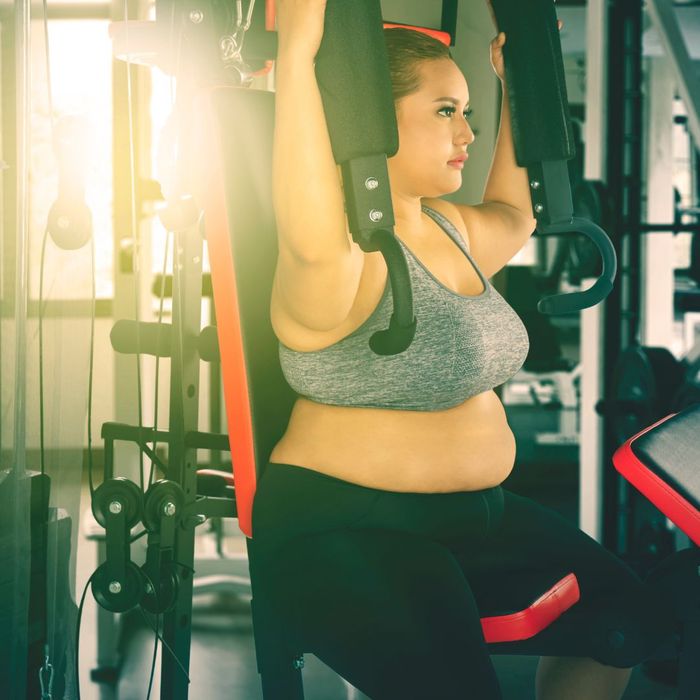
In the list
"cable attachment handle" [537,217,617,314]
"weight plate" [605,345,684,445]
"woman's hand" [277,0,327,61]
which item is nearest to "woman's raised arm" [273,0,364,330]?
"woman's hand" [277,0,327,61]

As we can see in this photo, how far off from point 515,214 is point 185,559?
70 cm

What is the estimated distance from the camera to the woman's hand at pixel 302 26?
0.83 meters

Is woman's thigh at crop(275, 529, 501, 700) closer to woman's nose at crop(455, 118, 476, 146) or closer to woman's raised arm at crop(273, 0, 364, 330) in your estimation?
woman's raised arm at crop(273, 0, 364, 330)

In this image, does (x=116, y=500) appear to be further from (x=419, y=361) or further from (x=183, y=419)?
(x=419, y=361)

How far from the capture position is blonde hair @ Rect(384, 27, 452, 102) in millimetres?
1031

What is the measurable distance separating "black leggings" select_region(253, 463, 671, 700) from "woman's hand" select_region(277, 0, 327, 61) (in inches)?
18.4

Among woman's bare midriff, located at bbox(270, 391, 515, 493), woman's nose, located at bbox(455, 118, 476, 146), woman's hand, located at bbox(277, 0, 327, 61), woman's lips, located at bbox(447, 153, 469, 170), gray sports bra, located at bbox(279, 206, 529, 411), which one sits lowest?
Answer: woman's bare midriff, located at bbox(270, 391, 515, 493)

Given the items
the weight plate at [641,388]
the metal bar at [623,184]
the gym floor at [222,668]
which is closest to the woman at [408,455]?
the gym floor at [222,668]

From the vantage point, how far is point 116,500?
1188mm

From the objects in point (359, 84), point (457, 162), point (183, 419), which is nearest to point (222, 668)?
point (183, 419)

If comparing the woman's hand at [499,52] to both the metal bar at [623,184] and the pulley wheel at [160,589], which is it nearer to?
the pulley wheel at [160,589]

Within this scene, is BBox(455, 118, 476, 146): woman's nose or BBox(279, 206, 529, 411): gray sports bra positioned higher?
BBox(455, 118, 476, 146): woman's nose

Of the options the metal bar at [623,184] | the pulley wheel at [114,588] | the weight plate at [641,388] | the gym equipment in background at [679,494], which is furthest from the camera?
the metal bar at [623,184]

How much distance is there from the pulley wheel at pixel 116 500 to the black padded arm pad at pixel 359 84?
609mm
